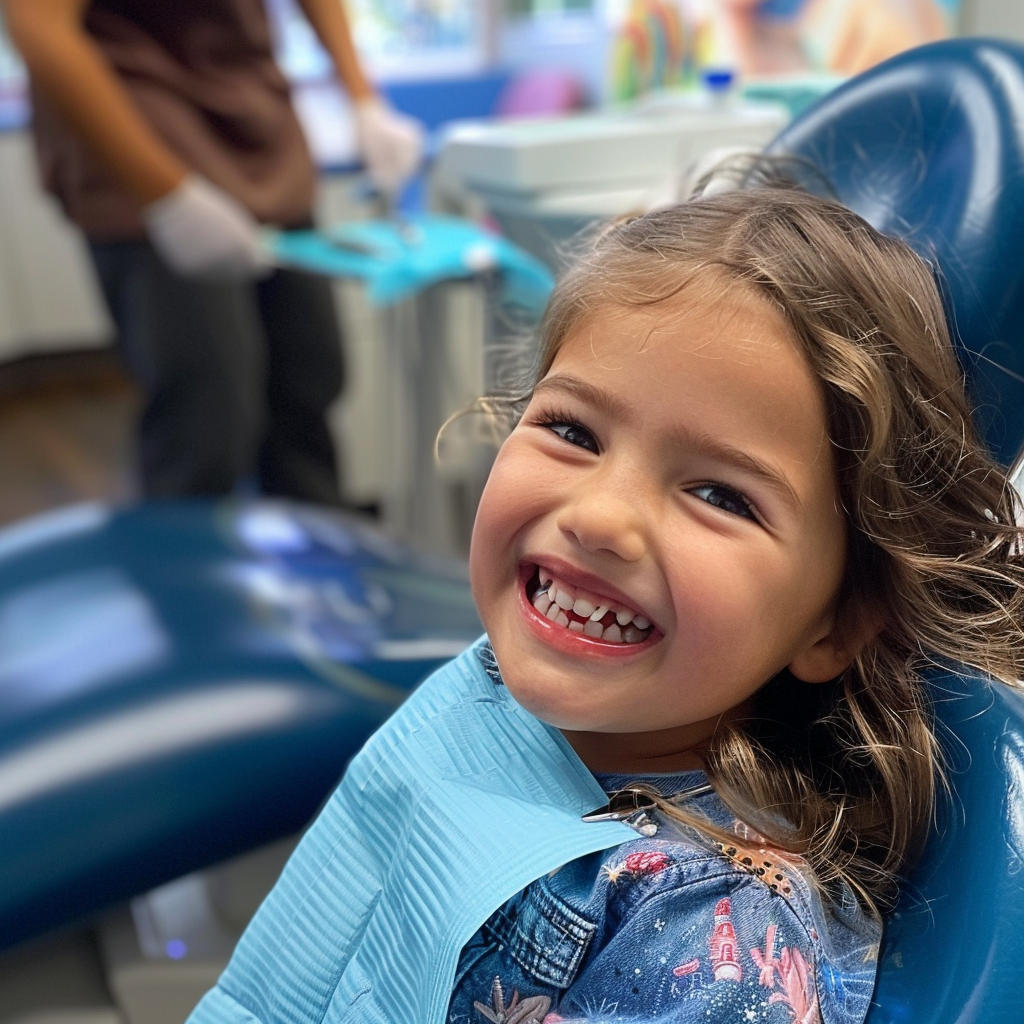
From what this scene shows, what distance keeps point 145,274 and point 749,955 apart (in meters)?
1.47

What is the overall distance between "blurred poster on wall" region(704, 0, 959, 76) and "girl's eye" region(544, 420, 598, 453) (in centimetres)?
128

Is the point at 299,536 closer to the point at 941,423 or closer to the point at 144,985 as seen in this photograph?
the point at 144,985

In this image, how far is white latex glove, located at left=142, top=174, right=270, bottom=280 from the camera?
5.44ft

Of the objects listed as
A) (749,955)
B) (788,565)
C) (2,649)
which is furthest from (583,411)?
(2,649)

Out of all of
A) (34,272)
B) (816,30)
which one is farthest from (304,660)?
(34,272)

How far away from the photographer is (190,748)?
1062 millimetres

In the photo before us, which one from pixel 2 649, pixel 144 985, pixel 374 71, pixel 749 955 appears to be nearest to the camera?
pixel 749 955

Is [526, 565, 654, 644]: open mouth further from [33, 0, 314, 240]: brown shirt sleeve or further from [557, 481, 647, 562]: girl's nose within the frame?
[33, 0, 314, 240]: brown shirt sleeve

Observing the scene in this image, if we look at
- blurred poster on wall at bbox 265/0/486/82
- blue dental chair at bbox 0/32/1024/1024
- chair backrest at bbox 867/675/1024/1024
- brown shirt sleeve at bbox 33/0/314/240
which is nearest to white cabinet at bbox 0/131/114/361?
blurred poster on wall at bbox 265/0/486/82

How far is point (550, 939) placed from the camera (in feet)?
1.71

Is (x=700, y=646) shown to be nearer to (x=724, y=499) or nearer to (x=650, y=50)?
(x=724, y=499)

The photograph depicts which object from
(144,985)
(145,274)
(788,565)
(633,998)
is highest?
(788,565)

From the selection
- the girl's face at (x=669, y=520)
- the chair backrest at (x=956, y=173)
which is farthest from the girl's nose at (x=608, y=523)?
the chair backrest at (x=956, y=173)

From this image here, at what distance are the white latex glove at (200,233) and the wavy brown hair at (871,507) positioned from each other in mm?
1181
